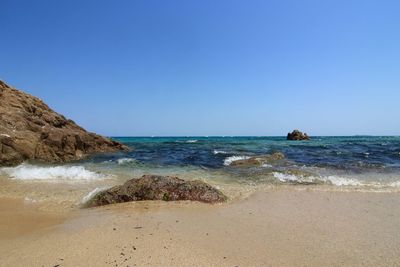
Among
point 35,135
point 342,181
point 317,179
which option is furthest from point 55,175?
point 342,181

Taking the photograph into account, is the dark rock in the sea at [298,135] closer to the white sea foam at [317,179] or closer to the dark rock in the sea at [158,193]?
the white sea foam at [317,179]

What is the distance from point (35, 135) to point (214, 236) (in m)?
17.3

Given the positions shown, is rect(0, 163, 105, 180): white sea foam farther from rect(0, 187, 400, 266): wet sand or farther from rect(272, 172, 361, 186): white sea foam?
rect(272, 172, 361, 186): white sea foam

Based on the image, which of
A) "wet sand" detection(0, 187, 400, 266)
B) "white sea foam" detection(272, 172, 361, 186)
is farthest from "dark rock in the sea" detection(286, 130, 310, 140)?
"wet sand" detection(0, 187, 400, 266)

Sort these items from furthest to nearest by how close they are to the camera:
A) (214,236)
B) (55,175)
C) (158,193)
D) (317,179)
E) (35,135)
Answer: (35,135)
(55,175)
(317,179)
(158,193)
(214,236)

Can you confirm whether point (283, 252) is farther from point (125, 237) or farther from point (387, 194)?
point (387, 194)

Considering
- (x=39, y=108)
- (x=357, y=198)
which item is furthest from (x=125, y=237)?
(x=39, y=108)

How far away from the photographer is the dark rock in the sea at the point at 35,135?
1644cm

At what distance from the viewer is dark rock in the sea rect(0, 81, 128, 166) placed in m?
16.4

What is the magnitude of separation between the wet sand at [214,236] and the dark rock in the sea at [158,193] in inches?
13.6

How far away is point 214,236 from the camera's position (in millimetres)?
4695

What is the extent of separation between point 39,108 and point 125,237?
22.0m

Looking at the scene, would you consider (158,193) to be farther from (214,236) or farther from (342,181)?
(342,181)

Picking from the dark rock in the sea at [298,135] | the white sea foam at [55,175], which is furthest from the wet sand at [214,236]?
the dark rock in the sea at [298,135]
